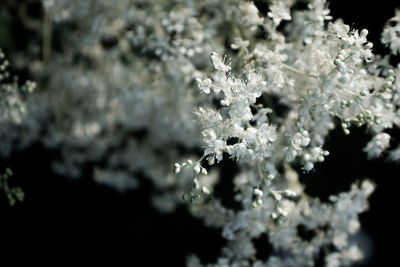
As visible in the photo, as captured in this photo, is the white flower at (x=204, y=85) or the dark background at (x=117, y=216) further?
the dark background at (x=117, y=216)

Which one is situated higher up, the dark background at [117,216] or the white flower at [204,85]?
the dark background at [117,216]

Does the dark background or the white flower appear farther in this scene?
the dark background

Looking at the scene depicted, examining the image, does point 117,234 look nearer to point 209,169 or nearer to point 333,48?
point 209,169

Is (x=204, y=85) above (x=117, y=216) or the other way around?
the other way around

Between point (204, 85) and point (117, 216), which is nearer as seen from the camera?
point (204, 85)

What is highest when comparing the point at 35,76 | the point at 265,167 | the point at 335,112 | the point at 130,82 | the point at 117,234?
the point at 35,76

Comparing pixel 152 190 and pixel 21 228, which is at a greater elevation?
pixel 152 190

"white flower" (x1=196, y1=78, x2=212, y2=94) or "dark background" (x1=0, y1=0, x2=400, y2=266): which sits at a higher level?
"dark background" (x1=0, y1=0, x2=400, y2=266)

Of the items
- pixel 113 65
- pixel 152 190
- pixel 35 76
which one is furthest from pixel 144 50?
pixel 152 190
